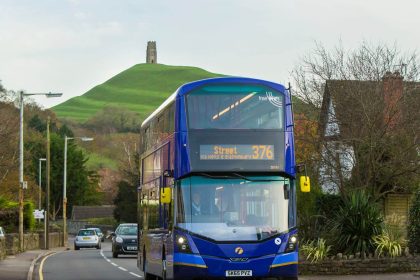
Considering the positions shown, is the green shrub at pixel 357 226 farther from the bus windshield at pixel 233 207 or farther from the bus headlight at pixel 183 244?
the bus headlight at pixel 183 244

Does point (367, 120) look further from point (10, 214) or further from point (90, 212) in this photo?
point (90, 212)

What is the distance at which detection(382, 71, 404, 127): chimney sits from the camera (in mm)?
30062

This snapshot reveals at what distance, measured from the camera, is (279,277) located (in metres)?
17.7

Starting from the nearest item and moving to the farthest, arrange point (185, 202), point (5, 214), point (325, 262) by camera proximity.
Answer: point (185, 202), point (325, 262), point (5, 214)

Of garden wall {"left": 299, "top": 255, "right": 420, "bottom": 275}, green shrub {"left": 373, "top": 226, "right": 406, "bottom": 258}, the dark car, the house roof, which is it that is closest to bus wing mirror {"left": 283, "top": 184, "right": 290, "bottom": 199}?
garden wall {"left": 299, "top": 255, "right": 420, "bottom": 275}

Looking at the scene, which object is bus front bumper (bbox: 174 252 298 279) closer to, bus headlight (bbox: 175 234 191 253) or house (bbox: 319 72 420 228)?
bus headlight (bbox: 175 234 191 253)

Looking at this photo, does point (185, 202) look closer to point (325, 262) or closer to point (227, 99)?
point (227, 99)

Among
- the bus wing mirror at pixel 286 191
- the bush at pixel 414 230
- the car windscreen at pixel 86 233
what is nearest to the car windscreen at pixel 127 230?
the bush at pixel 414 230

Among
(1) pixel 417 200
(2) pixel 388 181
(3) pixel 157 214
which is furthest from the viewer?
(2) pixel 388 181

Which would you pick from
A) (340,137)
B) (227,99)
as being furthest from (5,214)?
(227,99)

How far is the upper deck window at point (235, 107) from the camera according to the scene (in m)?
18.0

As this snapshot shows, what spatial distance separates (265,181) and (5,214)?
38796mm

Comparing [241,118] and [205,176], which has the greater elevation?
[241,118]

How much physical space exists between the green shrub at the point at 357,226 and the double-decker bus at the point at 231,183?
7146mm
